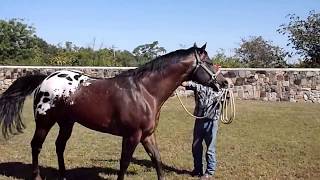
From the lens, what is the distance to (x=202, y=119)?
285 inches

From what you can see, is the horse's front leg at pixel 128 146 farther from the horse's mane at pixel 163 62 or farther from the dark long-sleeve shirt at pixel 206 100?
the dark long-sleeve shirt at pixel 206 100

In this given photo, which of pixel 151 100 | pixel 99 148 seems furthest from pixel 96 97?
pixel 99 148

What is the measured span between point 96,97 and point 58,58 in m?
20.9

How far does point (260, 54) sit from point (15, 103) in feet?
83.8

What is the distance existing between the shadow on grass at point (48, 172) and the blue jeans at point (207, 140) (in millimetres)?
1063

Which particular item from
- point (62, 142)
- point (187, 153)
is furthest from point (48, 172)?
point (187, 153)

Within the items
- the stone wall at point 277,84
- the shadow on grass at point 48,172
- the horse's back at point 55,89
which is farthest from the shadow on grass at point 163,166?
the stone wall at point 277,84

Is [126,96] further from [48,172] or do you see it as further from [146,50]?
[146,50]

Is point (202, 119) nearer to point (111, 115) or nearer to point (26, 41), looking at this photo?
point (111, 115)

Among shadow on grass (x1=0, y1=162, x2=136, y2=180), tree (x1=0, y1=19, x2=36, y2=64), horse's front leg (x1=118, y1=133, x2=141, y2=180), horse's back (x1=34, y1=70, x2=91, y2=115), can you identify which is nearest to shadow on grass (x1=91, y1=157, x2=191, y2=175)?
shadow on grass (x1=0, y1=162, x2=136, y2=180)

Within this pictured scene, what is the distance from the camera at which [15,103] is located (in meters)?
7.16

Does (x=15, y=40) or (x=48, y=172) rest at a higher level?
(x=15, y=40)

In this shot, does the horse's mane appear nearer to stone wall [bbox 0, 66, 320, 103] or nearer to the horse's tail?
the horse's tail

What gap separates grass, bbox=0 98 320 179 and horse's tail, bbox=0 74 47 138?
0.74 metres
